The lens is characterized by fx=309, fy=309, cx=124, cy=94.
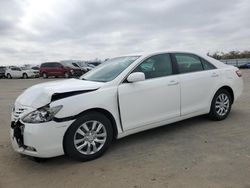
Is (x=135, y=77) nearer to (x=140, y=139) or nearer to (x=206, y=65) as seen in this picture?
(x=140, y=139)

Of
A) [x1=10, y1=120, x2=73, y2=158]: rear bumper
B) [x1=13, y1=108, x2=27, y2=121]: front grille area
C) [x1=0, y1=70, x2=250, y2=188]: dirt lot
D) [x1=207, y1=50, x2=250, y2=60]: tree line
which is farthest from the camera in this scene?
[x1=207, y1=50, x2=250, y2=60]: tree line

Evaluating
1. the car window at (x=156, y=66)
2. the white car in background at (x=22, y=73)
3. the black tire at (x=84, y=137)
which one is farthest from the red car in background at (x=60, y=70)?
the black tire at (x=84, y=137)

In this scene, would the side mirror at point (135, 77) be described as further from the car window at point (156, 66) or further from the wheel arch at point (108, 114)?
the wheel arch at point (108, 114)

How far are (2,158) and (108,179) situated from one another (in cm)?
196

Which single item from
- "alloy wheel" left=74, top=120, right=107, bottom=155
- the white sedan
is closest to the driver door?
the white sedan

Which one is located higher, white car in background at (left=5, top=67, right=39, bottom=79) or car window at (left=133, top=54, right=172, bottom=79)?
car window at (left=133, top=54, right=172, bottom=79)

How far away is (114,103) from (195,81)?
1.91 m

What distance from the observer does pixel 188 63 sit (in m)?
5.96

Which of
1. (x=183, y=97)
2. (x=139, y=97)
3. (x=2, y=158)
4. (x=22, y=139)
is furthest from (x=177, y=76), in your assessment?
(x=2, y=158)

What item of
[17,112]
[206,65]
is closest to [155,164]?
[17,112]

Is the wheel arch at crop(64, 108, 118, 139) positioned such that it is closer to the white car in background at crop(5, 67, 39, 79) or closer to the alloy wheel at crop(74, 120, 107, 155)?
the alloy wheel at crop(74, 120, 107, 155)

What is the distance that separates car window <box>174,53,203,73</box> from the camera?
581 centimetres

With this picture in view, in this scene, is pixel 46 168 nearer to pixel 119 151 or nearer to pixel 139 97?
pixel 119 151

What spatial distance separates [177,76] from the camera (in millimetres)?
5594
